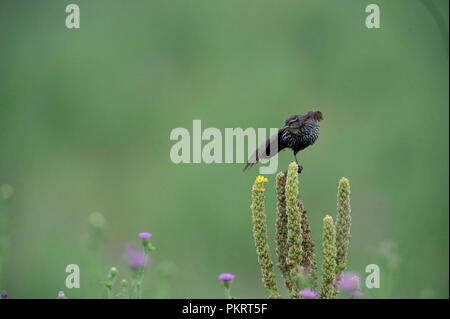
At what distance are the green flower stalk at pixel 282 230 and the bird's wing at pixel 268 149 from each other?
4.4 inches

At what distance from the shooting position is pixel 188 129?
5770mm

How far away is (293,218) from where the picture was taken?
78.4 inches

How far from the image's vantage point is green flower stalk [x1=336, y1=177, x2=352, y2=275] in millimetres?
2076

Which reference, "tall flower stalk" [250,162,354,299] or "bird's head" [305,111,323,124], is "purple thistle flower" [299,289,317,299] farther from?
"bird's head" [305,111,323,124]

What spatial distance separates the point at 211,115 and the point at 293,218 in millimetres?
4013

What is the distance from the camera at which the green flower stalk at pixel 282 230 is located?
6.92ft

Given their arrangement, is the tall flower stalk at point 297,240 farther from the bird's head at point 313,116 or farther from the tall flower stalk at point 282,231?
the bird's head at point 313,116

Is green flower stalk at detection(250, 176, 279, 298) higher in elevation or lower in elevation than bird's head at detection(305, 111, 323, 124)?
lower

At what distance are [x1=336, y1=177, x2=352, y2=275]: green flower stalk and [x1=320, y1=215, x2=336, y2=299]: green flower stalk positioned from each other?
0.10 meters

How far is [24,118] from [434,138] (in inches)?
164

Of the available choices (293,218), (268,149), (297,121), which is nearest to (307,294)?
(293,218)

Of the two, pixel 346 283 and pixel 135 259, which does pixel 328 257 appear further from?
pixel 135 259

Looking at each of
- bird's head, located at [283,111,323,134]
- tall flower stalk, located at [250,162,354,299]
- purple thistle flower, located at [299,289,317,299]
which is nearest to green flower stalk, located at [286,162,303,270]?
tall flower stalk, located at [250,162,354,299]
